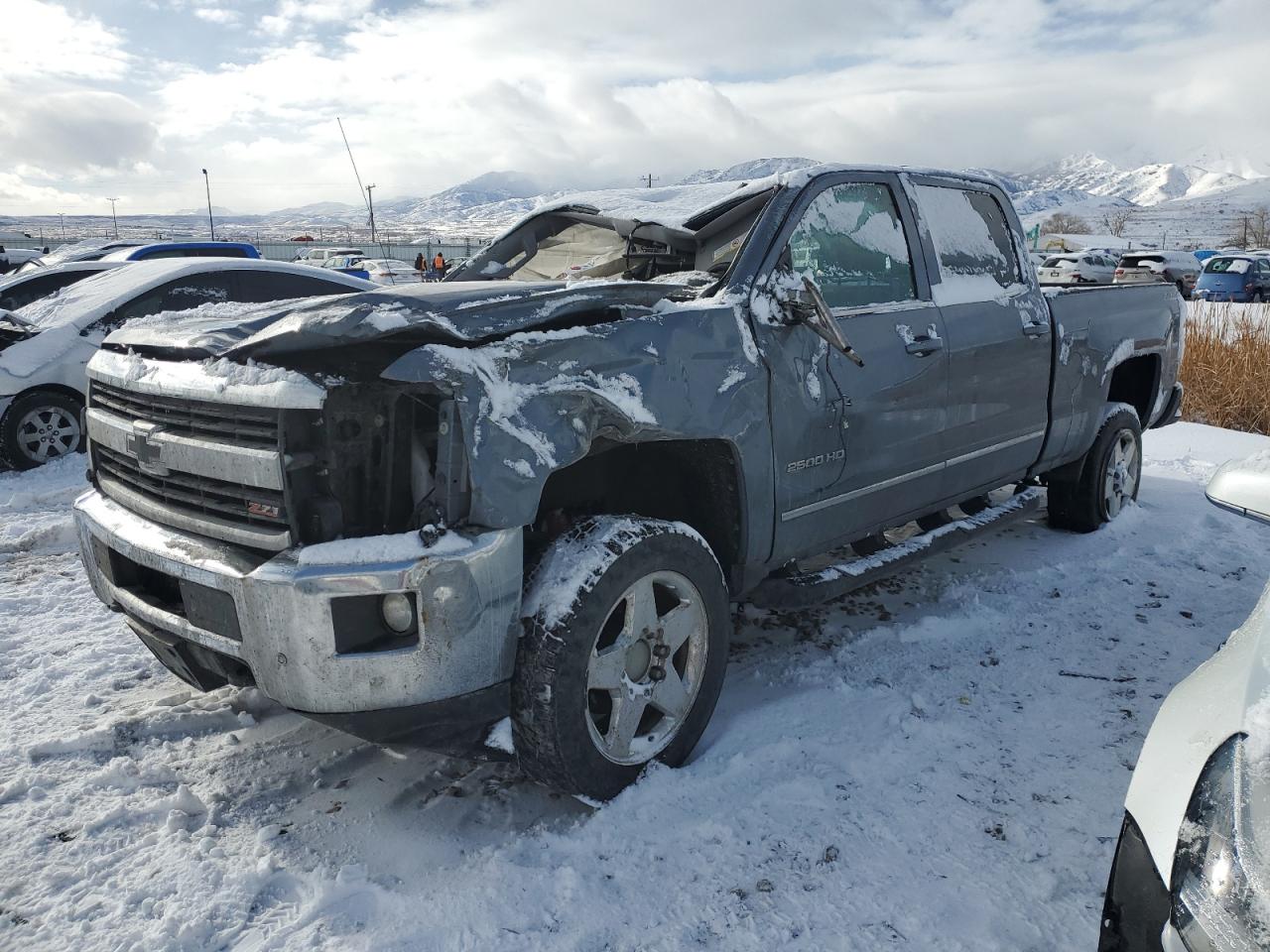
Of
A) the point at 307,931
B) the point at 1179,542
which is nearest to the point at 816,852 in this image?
the point at 307,931

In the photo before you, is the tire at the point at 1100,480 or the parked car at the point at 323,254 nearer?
the tire at the point at 1100,480

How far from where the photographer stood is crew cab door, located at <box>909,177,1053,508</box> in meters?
4.00

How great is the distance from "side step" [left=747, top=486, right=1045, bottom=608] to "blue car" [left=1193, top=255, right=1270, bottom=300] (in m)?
24.7

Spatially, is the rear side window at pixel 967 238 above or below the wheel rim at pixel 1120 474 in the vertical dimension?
above

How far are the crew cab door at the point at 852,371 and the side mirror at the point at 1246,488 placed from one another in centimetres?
155

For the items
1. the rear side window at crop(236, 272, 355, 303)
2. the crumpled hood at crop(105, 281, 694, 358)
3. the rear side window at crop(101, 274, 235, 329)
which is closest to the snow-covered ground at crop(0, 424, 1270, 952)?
the crumpled hood at crop(105, 281, 694, 358)

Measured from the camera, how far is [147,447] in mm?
2766

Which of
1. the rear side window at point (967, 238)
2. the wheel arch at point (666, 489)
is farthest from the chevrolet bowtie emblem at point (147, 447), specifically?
the rear side window at point (967, 238)

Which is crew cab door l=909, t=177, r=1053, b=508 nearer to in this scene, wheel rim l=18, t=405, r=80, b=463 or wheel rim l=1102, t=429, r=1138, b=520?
wheel rim l=1102, t=429, r=1138, b=520

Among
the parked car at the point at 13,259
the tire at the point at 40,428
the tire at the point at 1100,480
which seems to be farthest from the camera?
the parked car at the point at 13,259

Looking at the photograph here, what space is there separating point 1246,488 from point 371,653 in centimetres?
191

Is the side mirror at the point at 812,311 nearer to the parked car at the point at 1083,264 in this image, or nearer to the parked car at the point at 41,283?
the parked car at the point at 41,283

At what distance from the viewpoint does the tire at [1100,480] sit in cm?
533

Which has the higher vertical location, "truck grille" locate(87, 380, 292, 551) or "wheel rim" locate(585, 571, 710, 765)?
"truck grille" locate(87, 380, 292, 551)
